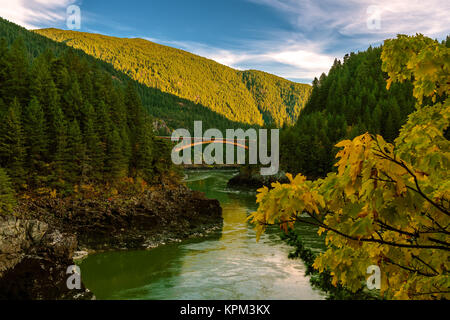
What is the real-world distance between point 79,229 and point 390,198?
30.8 meters

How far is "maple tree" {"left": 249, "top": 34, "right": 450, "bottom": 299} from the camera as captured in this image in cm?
279

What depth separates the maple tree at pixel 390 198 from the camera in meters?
2.79

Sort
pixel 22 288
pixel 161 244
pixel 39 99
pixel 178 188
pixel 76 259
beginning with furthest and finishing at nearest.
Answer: pixel 178 188, pixel 39 99, pixel 161 244, pixel 76 259, pixel 22 288

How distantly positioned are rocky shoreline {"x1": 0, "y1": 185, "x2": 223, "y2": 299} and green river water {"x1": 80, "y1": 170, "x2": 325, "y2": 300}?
1.85m

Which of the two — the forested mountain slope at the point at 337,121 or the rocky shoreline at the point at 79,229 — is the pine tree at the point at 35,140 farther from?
the forested mountain slope at the point at 337,121

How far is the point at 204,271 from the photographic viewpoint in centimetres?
2416

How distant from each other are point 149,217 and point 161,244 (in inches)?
132

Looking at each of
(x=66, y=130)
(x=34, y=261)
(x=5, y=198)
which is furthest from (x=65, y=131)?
(x=34, y=261)

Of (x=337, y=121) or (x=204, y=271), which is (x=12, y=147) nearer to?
(x=204, y=271)

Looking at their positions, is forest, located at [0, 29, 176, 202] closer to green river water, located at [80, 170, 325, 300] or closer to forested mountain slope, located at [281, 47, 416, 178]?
green river water, located at [80, 170, 325, 300]
